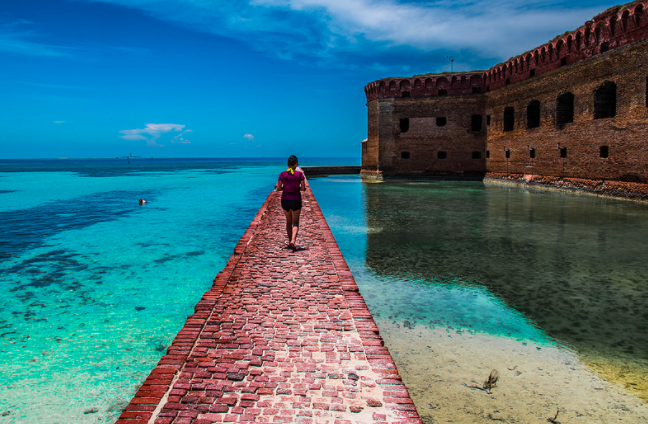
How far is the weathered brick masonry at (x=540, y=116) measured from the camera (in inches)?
569

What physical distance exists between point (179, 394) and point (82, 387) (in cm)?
170

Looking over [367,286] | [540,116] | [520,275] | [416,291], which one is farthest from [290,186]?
[540,116]

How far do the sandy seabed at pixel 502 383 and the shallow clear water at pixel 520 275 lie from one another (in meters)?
0.22

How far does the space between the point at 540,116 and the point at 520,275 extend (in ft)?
53.7

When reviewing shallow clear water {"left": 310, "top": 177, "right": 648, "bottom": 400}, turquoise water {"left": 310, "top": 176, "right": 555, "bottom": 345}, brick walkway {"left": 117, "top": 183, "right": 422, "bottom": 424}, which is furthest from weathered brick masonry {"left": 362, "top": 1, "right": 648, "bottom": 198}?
brick walkway {"left": 117, "top": 183, "right": 422, "bottom": 424}

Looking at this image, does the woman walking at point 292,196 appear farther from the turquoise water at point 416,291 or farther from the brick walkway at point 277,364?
the brick walkway at point 277,364

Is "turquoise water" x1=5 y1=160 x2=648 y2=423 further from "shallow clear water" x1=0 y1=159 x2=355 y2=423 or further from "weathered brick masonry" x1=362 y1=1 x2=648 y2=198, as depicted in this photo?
"weathered brick masonry" x1=362 y1=1 x2=648 y2=198

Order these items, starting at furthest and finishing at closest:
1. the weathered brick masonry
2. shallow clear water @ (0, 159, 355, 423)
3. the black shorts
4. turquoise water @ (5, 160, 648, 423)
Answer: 1. the weathered brick masonry
2. the black shorts
3. turquoise water @ (5, 160, 648, 423)
4. shallow clear water @ (0, 159, 355, 423)

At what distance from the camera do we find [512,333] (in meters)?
4.36

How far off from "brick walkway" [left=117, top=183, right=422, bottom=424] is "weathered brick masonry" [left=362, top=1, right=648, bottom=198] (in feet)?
48.1

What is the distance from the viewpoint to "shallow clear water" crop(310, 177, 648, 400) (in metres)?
4.31

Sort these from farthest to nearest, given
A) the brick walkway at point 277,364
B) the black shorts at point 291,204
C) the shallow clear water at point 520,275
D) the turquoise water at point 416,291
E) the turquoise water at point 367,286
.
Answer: the black shorts at point 291,204 → the turquoise water at point 416,291 → the shallow clear water at point 520,275 → the turquoise water at point 367,286 → the brick walkway at point 277,364

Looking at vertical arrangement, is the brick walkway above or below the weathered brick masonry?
below

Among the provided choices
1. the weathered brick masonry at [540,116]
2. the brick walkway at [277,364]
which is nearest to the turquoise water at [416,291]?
the brick walkway at [277,364]
